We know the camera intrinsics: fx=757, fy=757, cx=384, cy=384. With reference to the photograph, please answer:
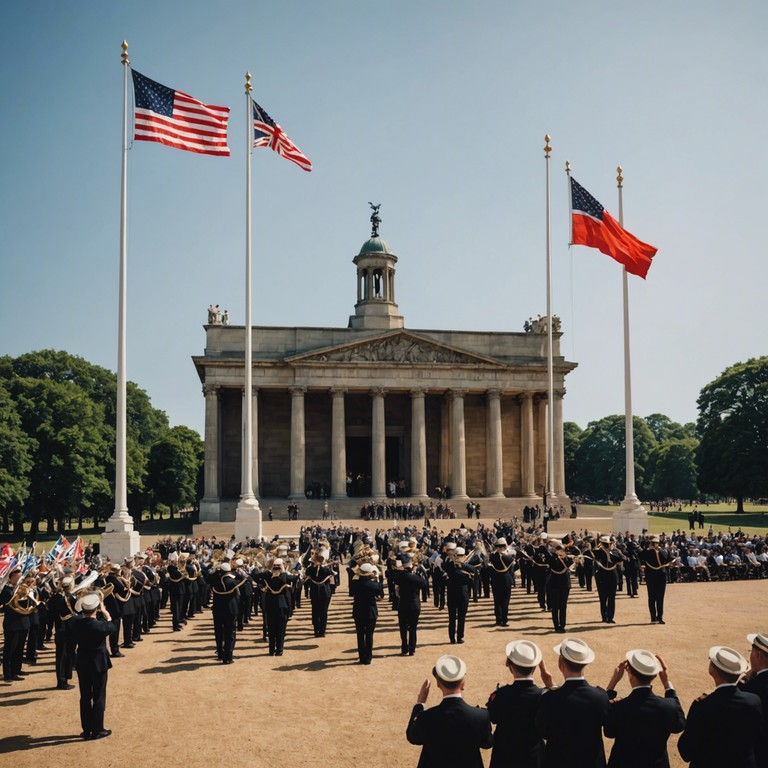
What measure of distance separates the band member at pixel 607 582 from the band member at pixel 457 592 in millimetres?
4253

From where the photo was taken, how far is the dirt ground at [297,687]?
1146 centimetres

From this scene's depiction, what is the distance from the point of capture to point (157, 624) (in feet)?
74.9

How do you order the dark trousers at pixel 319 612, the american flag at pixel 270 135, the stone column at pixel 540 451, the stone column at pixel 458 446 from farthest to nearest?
the stone column at pixel 540 451, the stone column at pixel 458 446, the american flag at pixel 270 135, the dark trousers at pixel 319 612

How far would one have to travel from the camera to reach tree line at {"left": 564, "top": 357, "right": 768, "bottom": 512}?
257ft

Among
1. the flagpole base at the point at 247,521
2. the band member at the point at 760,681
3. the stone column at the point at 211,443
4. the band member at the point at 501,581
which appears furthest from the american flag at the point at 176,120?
the stone column at the point at 211,443

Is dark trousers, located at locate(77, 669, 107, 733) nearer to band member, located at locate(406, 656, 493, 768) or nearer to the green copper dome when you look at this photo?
band member, located at locate(406, 656, 493, 768)

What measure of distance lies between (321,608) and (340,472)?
48300 mm

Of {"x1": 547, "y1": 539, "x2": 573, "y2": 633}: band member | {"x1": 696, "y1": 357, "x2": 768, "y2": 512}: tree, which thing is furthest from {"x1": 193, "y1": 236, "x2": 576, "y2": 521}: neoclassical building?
{"x1": 547, "y1": 539, "x2": 573, "y2": 633}: band member

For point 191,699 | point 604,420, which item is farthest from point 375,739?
point 604,420

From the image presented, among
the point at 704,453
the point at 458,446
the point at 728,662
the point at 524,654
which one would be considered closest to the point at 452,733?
the point at 524,654

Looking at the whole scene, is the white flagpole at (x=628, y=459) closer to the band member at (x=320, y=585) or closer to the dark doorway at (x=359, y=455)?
the band member at (x=320, y=585)

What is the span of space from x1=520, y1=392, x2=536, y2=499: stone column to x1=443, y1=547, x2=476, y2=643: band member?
179ft

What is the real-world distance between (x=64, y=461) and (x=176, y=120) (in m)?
47.8

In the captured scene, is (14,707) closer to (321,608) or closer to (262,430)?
(321,608)
